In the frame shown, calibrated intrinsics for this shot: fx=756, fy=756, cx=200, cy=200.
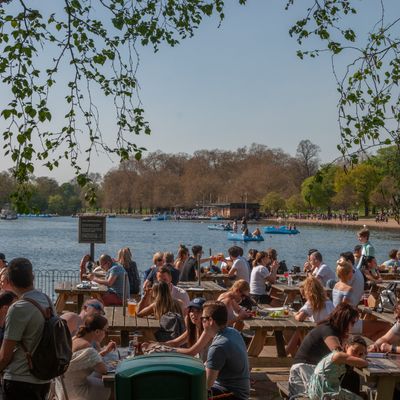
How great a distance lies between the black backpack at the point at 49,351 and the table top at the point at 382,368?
8.46 feet

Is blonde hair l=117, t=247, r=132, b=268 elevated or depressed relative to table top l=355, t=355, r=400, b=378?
elevated

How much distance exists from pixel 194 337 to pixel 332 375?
1496mm

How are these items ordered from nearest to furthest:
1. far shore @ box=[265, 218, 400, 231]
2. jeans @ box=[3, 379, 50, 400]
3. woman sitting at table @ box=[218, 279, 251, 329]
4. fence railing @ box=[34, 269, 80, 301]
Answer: jeans @ box=[3, 379, 50, 400], woman sitting at table @ box=[218, 279, 251, 329], fence railing @ box=[34, 269, 80, 301], far shore @ box=[265, 218, 400, 231]

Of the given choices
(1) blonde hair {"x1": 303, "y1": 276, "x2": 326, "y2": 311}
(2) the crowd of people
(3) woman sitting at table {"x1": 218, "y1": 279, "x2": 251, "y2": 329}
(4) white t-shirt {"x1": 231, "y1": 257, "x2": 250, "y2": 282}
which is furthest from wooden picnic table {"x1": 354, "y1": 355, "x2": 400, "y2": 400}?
(4) white t-shirt {"x1": 231, "y1": 257, "x2": 250, "y2": 282}

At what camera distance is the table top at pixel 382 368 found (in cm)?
609

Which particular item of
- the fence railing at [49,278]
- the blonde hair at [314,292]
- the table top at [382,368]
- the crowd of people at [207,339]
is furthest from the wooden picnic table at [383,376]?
→ the fence railing at [49,278]

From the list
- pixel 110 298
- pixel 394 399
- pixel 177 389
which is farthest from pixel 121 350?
pixel 110 298

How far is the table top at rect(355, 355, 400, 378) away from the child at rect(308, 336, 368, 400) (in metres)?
0.12

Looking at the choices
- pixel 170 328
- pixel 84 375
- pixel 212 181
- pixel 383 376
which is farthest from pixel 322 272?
pixel 212 181

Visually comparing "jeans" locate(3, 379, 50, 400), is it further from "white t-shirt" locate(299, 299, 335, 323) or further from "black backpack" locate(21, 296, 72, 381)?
"white t-shirt" locate(299, 299, 335, 323)

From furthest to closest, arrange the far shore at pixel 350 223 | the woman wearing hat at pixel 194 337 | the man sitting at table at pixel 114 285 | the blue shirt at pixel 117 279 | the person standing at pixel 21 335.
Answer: the far shore at pixel 350 223 → the blue shirt at pixel 117 279 → the man sitting at table at pixel 114 285 → the woman wearing hat at pixel 194 337 → the person standing at pixel 21 335

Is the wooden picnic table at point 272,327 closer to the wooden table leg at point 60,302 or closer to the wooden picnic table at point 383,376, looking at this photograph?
the wooden picnic table at point 383,376

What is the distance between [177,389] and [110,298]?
7901 mm

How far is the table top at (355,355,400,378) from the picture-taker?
20.0 ft
